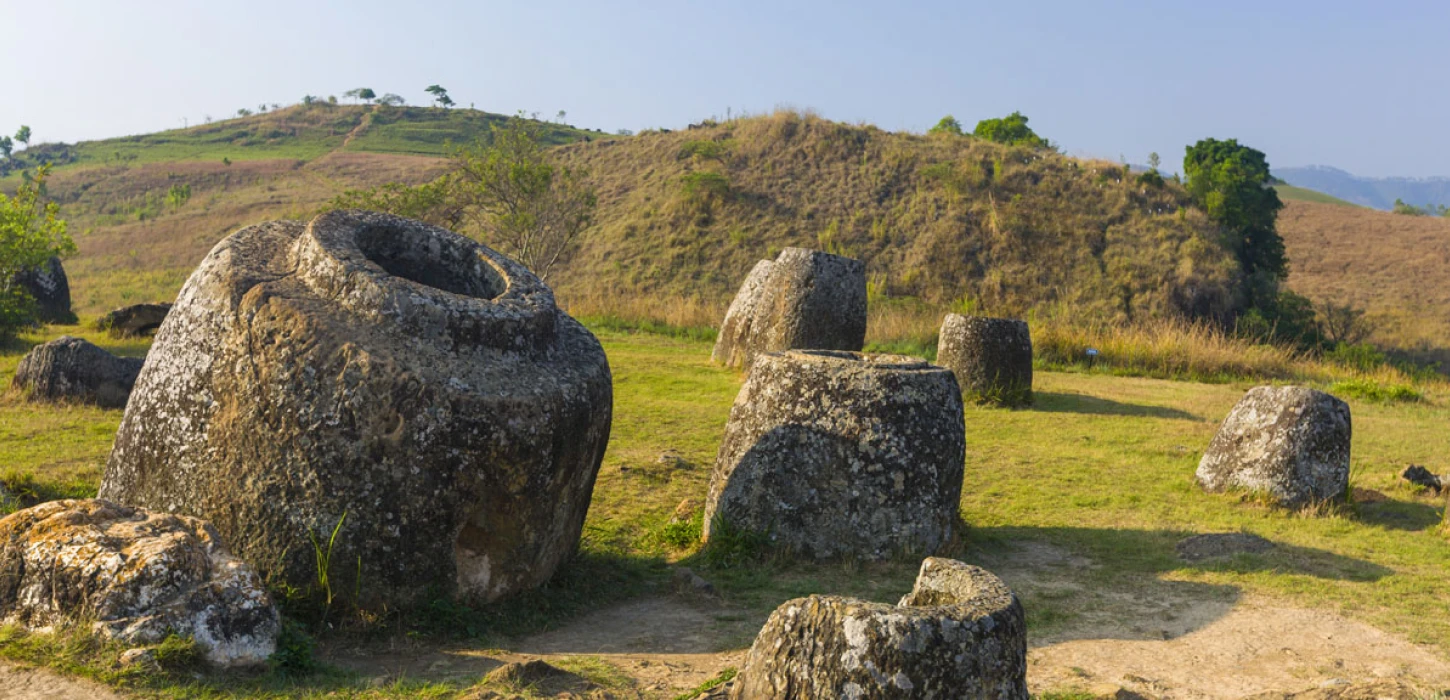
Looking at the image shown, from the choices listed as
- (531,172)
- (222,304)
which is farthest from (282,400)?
(531,172)

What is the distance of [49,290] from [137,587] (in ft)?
69.0

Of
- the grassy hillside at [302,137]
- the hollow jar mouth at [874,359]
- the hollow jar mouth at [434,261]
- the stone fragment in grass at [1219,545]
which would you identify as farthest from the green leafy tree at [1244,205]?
the grassy hillside at [302,137]

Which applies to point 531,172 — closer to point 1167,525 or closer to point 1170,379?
point 1170,379

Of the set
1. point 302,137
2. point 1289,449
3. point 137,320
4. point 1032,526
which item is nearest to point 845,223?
point 137,320

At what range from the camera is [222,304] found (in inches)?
246

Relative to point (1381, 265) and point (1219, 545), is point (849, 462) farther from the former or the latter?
point (1381, 265)

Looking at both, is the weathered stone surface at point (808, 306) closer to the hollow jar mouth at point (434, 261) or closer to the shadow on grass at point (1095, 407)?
the shadow on grass at point (1095, 407)

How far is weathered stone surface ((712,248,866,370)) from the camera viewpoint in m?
17.4

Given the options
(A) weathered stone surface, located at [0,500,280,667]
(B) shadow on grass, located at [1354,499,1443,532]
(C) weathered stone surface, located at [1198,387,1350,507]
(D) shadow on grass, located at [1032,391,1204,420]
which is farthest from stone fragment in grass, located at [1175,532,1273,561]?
(D) shadow on grass, located at [1032,391,1204,420]

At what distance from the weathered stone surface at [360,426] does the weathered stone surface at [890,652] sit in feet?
7.42

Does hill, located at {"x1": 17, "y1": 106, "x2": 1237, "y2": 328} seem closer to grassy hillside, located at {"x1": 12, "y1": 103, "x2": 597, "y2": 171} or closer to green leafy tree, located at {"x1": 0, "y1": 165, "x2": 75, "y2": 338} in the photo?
green leafy tree, located at {"x1": 0, "y1": 165, "x2": 75, "y2": 338}

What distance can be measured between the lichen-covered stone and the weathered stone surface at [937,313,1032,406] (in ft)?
11.4

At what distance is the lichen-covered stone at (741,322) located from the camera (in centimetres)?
1848

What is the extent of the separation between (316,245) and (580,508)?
2216 millimetres
